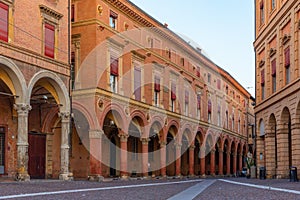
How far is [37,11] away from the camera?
76.9ft

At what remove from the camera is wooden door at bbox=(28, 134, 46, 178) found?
2720 centimetres

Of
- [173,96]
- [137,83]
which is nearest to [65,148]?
[137,83]

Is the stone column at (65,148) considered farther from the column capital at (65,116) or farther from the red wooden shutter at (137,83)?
the red wooden shutter at (137,83)

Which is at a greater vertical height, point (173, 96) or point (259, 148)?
point (173, 96)

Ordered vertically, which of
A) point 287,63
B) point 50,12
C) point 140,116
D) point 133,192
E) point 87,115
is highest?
point 50,12

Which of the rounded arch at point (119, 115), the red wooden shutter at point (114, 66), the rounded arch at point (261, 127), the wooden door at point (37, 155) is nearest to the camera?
the wooden door at point (37, 155)

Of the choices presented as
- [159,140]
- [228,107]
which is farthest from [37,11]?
[228,107]

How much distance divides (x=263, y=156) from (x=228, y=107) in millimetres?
23547

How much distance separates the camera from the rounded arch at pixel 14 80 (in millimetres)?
21125

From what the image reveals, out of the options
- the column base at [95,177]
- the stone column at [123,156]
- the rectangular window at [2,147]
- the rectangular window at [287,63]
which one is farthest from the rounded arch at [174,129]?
the rectangular window at [2,147]

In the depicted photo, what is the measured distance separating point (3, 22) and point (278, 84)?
54.1 feet

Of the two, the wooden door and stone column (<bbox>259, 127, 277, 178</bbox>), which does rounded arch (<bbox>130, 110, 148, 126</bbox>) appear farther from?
stone column (<bbox>259, 127, 277, 178</bbox>)

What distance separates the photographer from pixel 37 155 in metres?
28.0

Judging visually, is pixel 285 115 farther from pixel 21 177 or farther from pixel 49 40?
pixel 21 177
